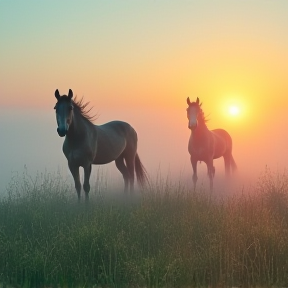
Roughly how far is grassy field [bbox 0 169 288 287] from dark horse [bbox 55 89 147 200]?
7.43 ft

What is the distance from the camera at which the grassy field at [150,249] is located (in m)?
6.48

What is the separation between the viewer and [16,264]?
22.4ft

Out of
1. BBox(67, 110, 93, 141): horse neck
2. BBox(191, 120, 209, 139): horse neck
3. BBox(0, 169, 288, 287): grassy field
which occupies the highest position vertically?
BBox(191, 120, 209, 139): horse neck

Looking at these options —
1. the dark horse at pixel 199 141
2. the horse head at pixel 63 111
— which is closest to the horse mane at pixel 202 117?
the dark horse at pixel 199 141

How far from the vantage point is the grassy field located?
6.48 metres

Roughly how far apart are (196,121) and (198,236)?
712 centimetres

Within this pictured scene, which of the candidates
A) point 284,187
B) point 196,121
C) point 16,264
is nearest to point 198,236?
point 16,264

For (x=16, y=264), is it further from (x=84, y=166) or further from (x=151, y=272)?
(x=84, y=166)

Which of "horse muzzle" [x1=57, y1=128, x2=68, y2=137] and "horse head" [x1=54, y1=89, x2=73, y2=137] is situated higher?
"horse head" [x1=54, y1=89, x2=73, y2=137]

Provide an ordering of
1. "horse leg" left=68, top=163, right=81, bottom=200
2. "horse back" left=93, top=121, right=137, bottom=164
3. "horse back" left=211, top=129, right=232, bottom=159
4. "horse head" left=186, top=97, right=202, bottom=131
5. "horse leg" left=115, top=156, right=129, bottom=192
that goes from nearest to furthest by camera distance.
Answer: "horse leg" left=68, top=163, right=81, bottom=200 → "horse back" left=93, top=121, right=137, bottom=164 → "horse head" left=186, top=97, right=202, bottom=131 → "horse leg" left=115, top=156, right=129, bottom=192 → "horse back" left=211, top=129, right=232, bottom=159

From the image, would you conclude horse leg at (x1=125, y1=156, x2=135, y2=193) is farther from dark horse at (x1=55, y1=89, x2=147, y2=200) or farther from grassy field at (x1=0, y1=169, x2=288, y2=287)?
grassy field at (x1=0, y1=169, x2=288, y2=287)

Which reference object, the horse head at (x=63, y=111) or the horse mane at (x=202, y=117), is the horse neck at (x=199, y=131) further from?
the horse head at (x=63, y=111)

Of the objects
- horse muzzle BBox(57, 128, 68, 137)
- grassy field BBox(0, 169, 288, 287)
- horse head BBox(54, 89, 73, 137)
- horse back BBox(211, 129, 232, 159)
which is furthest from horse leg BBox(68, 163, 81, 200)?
horse back BBox(211, 129, 232, 159)

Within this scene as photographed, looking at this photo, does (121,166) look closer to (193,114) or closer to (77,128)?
(193,114)
